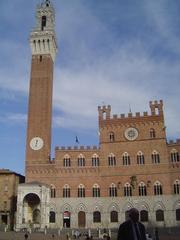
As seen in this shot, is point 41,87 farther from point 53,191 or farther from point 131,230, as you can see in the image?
point 131,230

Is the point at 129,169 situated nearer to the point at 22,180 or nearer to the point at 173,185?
the point at 173,185

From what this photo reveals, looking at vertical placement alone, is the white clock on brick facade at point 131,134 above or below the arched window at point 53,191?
above

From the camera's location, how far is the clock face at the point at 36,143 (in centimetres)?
5091

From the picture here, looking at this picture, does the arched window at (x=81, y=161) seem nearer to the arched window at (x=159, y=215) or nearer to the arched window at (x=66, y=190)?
the arched window at (x=66, y=190)

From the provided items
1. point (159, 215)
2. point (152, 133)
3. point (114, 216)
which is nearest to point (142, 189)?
point (159, 215)

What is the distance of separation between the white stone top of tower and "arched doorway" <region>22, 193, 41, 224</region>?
2524 centimetres

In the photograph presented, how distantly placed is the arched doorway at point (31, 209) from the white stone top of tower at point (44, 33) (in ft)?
82.8

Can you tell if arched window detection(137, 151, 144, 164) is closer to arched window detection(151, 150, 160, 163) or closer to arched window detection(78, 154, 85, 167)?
arched window detection(151, 150, 160, 163)

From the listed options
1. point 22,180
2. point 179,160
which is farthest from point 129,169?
point 22,180

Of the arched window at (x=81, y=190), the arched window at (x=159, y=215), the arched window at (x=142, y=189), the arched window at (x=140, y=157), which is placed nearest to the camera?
the arched window at (x=159, y=215)

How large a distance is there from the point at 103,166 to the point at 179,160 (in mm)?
11426

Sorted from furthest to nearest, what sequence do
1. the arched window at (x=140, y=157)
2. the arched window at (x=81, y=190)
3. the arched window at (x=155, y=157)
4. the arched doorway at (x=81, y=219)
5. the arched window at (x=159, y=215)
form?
1. the arched window at (x=81, y=190)
2. the arched window at (x=140, y=157)
3. the arched window at (x=155, y=157)
4. the arched doorway at (x=81, y=219)
5. the arched window at (x=159, y=215)

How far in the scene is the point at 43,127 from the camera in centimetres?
5191

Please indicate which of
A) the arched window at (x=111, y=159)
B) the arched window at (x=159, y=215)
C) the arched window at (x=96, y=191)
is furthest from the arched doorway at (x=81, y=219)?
the arched window at (x=159, y=215)
